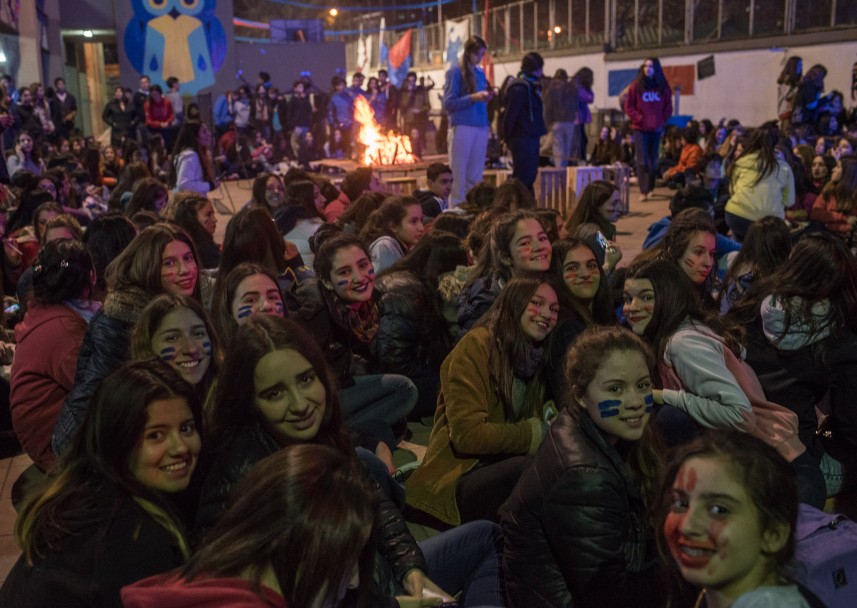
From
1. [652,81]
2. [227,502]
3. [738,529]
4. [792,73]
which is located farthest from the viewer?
[792,73]

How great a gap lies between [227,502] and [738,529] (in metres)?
1.45

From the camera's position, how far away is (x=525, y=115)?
1073 centimetres

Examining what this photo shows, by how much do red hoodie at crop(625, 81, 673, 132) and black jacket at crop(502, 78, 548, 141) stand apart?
3703 mm

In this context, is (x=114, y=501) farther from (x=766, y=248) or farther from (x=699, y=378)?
(x=766, y=248)

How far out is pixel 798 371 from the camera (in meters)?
4.44

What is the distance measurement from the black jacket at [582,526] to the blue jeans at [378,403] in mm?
2108

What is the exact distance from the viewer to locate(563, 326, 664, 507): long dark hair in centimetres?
303

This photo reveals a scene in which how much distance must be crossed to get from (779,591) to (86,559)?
1635 mm

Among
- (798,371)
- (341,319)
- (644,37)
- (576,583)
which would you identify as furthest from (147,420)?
(644,37)

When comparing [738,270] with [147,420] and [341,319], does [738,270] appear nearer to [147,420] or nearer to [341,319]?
[341,319]

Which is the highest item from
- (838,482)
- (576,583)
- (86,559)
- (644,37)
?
(644,37)

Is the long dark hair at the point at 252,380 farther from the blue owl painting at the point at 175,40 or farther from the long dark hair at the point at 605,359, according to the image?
the blue owl painting at the point at 175,40

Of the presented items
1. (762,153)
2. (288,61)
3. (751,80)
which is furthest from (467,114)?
(288,61)

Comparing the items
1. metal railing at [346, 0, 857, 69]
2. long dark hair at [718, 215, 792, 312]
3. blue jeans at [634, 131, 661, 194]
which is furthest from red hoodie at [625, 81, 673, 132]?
long dark hair at [718, 215, 792, 312]
